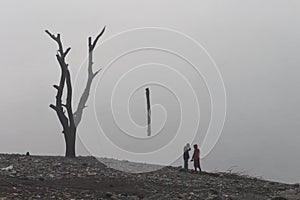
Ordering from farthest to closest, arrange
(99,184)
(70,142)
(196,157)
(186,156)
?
(70,142) < (186,156) < (196,157) < (99,184)

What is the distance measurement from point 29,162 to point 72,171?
3.43 meters

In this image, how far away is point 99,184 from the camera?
19.1m

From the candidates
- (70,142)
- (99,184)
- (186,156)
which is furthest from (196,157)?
(99,184)

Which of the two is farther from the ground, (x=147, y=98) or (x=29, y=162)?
(x=147, y=98)

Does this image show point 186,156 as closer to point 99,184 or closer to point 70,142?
point 70,142

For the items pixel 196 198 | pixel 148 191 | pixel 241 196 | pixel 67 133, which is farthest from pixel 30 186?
pixel 67 133

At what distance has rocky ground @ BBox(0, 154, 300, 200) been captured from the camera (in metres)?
16.3

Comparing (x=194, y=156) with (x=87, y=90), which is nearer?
(x=194, y=156)

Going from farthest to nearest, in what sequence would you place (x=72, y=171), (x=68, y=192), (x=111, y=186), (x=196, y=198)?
(x=72, y=171) → (x=111, y=186) → (x=196, y=198) → (x=68, y=192)

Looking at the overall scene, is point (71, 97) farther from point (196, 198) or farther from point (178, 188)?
point (196, 198)

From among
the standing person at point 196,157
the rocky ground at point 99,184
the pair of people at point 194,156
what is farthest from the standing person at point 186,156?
the rocky ground at point 99,184

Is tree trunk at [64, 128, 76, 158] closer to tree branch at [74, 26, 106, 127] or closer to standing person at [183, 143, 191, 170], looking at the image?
tree branch at [74, 26, 106, 127]

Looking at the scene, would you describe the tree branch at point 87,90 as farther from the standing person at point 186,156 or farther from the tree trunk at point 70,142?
the standing person at point 186,156

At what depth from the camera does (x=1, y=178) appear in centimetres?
1806
